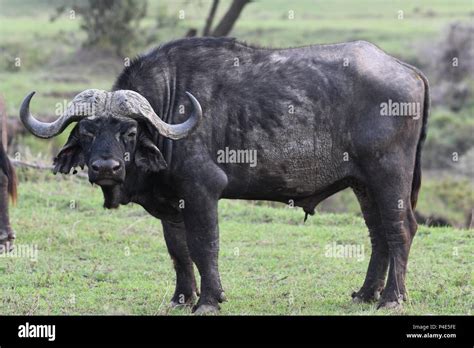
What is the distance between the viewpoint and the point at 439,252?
35.8 feet

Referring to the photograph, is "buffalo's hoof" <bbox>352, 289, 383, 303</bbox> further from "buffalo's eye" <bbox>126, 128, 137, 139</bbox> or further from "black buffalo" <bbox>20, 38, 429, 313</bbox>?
"buffalo's eye" <bbox>126, 128, 137, 139</bbox>

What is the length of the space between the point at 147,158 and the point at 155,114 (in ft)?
1.13

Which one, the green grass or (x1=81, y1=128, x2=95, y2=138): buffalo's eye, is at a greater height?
(x1=81, y1=128, x2=95, y2=138): buffalo's eye

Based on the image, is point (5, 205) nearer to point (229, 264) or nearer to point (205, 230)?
point (229, 264)

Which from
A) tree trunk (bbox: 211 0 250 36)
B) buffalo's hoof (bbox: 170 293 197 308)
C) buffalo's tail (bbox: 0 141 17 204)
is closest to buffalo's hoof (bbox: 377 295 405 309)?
buffalo's hoof (bbox: 170 293 197 308)

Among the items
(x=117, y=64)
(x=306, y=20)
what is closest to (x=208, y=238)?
(x=117, y=64)

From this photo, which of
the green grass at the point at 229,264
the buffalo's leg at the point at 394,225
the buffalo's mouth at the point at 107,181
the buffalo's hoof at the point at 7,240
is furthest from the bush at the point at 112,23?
the buffalo's mouth at the point at 107,181

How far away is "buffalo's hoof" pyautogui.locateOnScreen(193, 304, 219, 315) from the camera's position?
8.41m

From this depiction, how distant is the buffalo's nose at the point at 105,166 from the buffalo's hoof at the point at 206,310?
141cm

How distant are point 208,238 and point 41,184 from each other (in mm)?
6295

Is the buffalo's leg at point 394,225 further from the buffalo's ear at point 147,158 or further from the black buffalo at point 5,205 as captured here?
the black buffalo at point 5,205

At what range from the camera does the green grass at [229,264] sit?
8.99 m

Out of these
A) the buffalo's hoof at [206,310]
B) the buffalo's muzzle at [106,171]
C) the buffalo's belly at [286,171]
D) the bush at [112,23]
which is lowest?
the bush at [112,23]

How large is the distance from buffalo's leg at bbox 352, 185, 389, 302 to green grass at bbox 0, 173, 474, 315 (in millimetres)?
175
